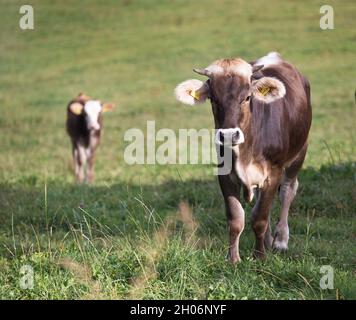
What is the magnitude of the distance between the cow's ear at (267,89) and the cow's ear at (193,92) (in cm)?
45

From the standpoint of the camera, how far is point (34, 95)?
90.0 ft

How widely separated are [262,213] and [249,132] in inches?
31.1

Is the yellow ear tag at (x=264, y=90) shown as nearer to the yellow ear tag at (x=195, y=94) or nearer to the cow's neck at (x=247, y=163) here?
the cow's neck at (x=247, y=163)

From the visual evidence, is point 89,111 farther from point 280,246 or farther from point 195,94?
point 195,94

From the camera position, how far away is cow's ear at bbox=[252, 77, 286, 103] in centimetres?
724

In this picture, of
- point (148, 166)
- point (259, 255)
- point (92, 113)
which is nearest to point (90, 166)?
point (148, 166)

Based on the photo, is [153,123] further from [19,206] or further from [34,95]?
[19,206]

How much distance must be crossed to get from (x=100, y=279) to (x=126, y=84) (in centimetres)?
2228

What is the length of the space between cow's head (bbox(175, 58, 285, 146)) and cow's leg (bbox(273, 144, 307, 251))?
4.83 ft

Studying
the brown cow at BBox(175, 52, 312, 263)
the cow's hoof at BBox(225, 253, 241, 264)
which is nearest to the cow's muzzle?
the brown cow at BBox(175, 52, 312, 263)

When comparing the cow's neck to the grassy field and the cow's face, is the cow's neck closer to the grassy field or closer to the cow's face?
the grassy field

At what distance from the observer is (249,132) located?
726cm

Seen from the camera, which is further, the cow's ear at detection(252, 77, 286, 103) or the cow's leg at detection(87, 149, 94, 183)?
the cow's leg at detection(87, 149, 94, 183)
